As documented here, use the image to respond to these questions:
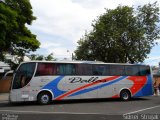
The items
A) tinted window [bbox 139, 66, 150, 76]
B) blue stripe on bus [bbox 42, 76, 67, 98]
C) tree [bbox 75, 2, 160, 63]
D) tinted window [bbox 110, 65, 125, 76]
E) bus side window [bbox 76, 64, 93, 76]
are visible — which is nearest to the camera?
blue stripe on bus [bbox 42, 76, 67, 98]

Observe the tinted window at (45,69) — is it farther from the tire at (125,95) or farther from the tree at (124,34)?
the tree at (124,34)

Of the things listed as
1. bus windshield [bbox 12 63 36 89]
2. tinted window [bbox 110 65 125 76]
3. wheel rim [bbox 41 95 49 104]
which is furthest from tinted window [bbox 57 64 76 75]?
tinted window [bbox 110 65 125 76]

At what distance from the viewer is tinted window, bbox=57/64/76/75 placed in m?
24.8

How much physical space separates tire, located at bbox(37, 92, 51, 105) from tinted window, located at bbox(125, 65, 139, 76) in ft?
21.3

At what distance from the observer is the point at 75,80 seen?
83.3ft

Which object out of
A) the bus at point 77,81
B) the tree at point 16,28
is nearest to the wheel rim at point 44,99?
the bus at point 77,81

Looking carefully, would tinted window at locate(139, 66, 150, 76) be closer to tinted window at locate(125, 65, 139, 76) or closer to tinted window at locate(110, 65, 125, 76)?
tinted window at locate(125, 65, 139, 76)

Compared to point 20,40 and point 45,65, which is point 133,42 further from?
point 45,65

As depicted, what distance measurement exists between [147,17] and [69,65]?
2062 cm

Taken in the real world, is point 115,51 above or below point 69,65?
above

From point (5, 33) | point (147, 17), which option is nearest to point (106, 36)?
point (147, 17)

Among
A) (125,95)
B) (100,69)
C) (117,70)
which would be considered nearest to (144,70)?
(125,95)

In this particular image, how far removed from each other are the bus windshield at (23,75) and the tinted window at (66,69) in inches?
75.9

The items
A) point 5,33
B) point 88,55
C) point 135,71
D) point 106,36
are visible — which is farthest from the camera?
point 88,55
